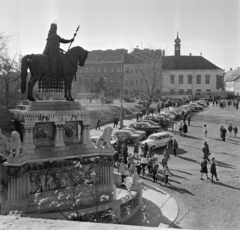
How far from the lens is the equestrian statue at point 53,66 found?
1275 centimetres

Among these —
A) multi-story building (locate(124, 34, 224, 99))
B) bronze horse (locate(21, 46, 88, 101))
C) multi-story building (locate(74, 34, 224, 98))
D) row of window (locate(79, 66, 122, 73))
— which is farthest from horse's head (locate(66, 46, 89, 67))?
row of window (locate(79, 66, 122, 73))

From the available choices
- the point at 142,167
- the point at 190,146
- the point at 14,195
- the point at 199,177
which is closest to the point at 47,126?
the point at 14,195

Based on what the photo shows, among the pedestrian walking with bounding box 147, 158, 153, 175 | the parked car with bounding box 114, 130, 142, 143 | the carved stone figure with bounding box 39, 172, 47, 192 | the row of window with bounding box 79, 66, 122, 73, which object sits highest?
the row of window with bounding box 79, 66, 122, 73

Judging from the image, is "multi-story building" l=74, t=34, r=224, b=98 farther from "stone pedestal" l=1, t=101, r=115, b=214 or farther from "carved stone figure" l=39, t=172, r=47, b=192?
"carved stone figure" l=39, t=172, r=47, b=192

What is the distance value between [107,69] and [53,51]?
8258 cm

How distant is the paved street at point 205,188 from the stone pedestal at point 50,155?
11.2 feet

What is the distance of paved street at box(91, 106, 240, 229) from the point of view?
39.8 feet

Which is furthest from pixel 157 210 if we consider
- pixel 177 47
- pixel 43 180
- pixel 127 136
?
pixel 177 47

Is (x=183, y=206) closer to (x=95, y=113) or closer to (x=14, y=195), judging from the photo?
(x=14, y=195)

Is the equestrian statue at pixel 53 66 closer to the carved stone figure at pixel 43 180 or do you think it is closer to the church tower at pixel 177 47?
the carved stone figure at pixel 43 180

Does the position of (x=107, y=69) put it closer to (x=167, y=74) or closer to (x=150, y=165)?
(x=167, y=74)

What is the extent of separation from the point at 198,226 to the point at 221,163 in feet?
33.7

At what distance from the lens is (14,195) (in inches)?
446

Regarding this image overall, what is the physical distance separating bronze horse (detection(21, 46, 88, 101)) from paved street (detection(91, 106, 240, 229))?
6635mm
